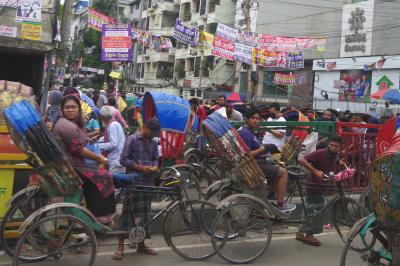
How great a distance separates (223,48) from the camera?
18078 millimetres

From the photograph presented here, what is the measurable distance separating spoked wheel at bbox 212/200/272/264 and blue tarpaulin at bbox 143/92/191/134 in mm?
2588

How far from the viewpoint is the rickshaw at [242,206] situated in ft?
17.5

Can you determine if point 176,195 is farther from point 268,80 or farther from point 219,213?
point 268,80

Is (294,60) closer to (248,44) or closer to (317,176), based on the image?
(248,44)

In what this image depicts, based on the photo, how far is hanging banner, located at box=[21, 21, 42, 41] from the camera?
44.4 ft

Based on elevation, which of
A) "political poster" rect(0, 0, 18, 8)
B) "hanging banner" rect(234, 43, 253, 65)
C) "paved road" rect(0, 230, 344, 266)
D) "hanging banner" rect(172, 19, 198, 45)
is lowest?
"paved road" rect(0, 230, 344, 266)

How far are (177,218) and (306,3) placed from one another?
33101 mm

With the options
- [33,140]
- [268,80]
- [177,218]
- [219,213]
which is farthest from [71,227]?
[268,80]

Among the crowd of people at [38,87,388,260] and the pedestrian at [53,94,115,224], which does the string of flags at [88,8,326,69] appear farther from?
the pedestrian at [53,94,115,224]

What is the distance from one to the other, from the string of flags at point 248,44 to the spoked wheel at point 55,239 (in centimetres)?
1396

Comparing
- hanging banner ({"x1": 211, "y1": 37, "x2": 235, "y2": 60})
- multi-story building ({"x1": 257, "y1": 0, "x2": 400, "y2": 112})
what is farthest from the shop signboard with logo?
hanging banner ({"x1": 211, "y1": 37, "x2": 235, "y2": 60})

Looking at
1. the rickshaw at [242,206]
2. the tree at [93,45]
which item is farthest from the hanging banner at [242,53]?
the tree at [93,45]

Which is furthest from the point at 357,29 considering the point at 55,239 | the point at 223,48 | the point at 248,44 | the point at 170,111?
the point at 55,239

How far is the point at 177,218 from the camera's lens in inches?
204
